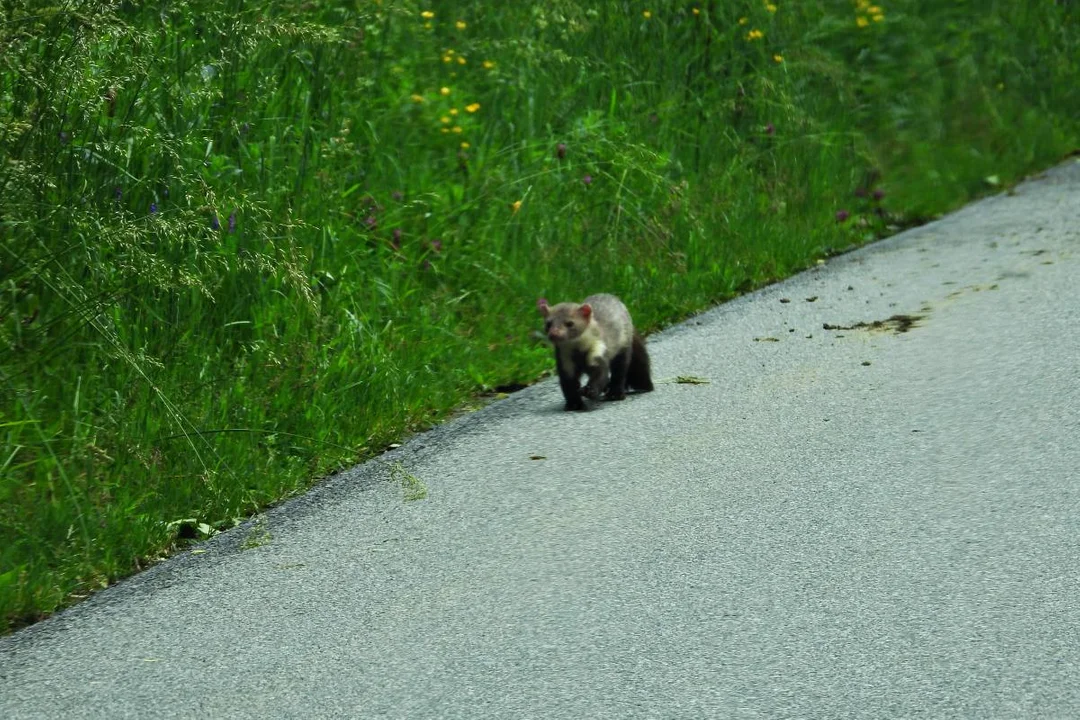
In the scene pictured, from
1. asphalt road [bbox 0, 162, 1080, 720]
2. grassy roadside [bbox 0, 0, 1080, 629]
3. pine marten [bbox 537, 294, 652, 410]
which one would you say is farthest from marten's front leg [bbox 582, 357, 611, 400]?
grassy roadside [bbox 0, 0, 1080, 629]

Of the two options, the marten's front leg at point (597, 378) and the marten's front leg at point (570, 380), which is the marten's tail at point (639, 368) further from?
the marten's front leg at point (570, 380)

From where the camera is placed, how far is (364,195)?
8.37 meters

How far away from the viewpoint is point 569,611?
4.71 metres

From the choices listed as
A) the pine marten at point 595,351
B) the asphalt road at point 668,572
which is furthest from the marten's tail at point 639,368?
the asphalt road at point 668,572

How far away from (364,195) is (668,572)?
156 inches

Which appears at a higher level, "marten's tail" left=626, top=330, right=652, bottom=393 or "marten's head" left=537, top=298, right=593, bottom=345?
"marten's head" left=537, top=298, right=593, bottom=345

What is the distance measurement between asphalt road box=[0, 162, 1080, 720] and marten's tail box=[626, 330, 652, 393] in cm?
12

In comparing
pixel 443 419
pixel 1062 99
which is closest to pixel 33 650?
pixel 443 419

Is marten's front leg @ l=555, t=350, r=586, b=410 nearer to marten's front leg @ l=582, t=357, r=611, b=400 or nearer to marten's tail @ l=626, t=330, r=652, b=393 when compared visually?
marten's front leg @ l=582, t=357, r=611, b=400

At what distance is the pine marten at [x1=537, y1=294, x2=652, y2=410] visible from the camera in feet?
23.2

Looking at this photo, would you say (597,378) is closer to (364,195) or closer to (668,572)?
(364,195)

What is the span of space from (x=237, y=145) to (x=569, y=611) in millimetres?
3831

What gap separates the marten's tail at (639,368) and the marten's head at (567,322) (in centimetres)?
29

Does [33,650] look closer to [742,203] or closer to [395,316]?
[395,316]
